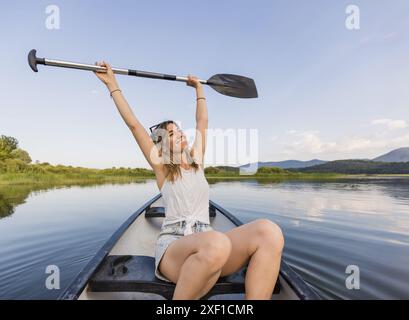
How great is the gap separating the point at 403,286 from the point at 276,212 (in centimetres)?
604

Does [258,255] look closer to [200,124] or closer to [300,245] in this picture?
[200,124]

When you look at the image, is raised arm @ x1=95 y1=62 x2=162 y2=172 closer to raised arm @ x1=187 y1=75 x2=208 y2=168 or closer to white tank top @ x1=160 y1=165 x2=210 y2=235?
white tank top @ x1=160 y1=165 x2=210 y2=235

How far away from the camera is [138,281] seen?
209cm

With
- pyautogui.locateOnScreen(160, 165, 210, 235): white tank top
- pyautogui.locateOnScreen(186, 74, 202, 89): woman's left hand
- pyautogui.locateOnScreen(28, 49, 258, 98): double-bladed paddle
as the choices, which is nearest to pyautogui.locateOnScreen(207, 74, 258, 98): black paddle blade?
pyautogui.locateOnScreen(28, 49, 258, 98): double-bladed paddle

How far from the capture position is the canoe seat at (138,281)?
2045 mm

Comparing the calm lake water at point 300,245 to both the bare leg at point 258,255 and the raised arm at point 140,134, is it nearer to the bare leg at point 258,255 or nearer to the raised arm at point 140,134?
the bare leg at point 258,255

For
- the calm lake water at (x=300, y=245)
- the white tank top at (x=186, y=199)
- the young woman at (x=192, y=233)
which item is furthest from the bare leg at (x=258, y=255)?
the calm lake water at (x=300, y=245)

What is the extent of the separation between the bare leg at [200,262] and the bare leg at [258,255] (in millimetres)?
197

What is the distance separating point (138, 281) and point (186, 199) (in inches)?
28.1

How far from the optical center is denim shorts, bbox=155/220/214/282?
2129 millimetres

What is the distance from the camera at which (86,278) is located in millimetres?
2162
